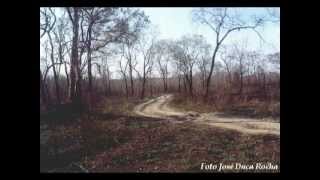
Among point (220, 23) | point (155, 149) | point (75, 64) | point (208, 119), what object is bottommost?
point (155, 149)

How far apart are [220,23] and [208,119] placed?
0.93 m

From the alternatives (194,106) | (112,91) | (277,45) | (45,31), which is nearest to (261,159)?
(194,106)

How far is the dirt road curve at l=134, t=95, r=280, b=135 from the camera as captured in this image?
15.4 ft

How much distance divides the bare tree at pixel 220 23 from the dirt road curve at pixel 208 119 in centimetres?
31

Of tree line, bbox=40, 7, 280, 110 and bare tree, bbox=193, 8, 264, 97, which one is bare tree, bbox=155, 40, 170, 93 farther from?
bare tree, bbox=193, 8, 264, 97

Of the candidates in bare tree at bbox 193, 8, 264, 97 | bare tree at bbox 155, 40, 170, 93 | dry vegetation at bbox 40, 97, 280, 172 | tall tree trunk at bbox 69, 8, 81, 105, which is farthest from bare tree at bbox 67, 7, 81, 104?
bare tree at bbox 193, 8, 264, 97

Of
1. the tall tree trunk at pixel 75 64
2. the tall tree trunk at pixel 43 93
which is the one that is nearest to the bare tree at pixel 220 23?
the tall tree trunk at pixel 75 64

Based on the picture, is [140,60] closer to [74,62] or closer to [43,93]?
[74,62]

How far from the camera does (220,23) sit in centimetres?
468

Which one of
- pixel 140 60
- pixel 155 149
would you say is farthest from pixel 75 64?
pixel 155 149

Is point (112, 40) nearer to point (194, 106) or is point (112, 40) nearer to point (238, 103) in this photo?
point (194, 106)

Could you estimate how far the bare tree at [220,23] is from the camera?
4.68 m

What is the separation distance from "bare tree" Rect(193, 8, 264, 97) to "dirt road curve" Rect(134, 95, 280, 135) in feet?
1.02
